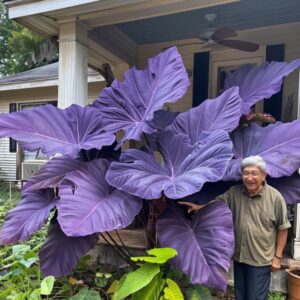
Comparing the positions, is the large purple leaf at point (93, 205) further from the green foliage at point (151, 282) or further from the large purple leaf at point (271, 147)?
the large purple leaf at point (271, 147)

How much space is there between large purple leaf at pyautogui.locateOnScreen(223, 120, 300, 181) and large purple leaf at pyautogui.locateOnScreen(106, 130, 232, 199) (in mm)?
316

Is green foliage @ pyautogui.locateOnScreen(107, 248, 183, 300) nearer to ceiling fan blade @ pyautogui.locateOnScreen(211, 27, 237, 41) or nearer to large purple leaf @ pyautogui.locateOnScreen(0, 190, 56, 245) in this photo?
large purple leaf @ pyautogui.locateOnScreen(0, 190, 56, 245)

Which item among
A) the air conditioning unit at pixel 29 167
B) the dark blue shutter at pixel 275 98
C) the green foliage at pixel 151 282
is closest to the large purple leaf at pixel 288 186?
the green foliage at pixel 151 282

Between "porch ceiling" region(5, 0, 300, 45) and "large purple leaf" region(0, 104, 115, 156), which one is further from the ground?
"porch ceiling" region(5, 0, 300, 45)

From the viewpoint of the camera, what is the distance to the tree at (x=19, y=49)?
1781 centimetres

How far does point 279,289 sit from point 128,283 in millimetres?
1333

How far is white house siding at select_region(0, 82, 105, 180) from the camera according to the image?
354 inches

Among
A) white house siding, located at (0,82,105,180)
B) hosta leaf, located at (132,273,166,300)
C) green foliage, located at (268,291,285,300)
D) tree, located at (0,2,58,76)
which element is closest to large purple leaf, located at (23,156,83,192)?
hosta leaf, located at (132,273,166,300)

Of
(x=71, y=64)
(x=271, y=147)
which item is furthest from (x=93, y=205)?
(x=71, y=64)

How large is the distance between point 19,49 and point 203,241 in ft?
64.5

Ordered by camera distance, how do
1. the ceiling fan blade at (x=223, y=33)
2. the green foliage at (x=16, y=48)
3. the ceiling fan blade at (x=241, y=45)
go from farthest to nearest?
1. the green foliage at (x=16, y=48)
2. the ceiling fan blade at (x=241, y=45)
3. the ceiling fan blade at (x=223, y=33)

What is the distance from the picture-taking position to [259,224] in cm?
232

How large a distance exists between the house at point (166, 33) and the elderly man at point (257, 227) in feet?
2.72

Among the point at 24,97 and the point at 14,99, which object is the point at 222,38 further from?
the point at 14,99
